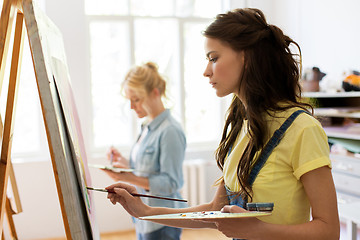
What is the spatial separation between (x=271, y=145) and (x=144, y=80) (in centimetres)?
137

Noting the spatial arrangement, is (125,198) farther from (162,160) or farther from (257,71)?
(162,160)

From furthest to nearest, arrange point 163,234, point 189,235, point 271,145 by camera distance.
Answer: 1. point 189,235
2. point 163,234
3. point 271,145

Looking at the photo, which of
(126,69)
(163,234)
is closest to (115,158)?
(163,234)

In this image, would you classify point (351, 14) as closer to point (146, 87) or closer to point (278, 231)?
point (146, 87)


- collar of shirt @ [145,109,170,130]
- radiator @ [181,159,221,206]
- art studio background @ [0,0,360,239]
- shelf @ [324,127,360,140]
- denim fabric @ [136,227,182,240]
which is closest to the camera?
denim fabric @ [136,227,182,240]

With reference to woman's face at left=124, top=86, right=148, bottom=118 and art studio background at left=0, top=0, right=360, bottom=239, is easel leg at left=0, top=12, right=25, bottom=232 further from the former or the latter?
art studio background at left=0, top=0, right=360, bottom=239

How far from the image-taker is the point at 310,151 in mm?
1043

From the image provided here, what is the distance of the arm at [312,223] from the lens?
101cm

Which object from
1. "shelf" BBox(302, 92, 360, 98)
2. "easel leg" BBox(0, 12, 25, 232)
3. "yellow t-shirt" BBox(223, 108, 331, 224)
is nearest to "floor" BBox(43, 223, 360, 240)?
"shelf" BBox(302, 92, 360, 98)

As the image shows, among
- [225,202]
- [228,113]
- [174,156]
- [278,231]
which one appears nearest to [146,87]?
[174,156]

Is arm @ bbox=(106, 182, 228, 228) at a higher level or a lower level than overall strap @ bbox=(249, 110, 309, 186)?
lower

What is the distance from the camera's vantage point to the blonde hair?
2.38 metres

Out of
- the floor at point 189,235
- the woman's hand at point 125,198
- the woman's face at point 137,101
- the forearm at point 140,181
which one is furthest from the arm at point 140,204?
the floor at point 189,235

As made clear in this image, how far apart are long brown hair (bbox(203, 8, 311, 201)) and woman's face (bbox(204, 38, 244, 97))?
0.01 meters
